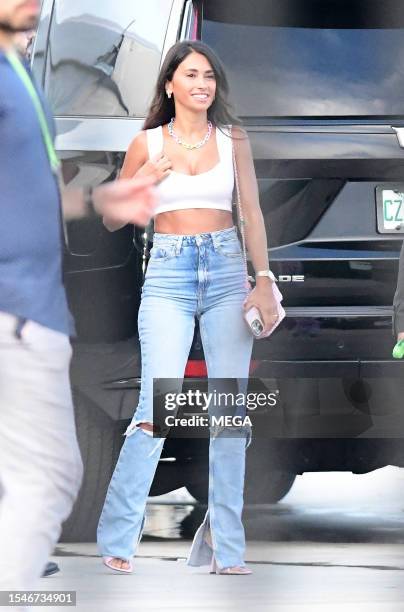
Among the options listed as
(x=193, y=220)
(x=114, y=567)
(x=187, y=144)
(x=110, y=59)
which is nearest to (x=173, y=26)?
(x=110, y=59)

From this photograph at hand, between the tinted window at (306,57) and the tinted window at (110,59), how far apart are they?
20 centimetres

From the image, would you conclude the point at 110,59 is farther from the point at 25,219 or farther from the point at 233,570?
the point at 25,219

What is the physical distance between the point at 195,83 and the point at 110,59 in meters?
0.46

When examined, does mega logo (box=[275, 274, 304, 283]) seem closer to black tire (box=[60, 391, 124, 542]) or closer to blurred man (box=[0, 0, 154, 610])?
black tire (box=[60, 391, 124, 542])

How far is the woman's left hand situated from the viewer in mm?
6438

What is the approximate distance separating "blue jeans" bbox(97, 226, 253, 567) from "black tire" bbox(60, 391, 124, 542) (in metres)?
0.27

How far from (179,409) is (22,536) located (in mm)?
2277

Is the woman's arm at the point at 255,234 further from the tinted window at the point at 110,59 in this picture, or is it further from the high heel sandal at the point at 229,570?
the high heel sandal at the point at 229,570

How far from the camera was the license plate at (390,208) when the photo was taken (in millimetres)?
6711

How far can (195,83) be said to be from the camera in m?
6.57

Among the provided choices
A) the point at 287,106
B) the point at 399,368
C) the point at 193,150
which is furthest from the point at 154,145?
the point at 399,368

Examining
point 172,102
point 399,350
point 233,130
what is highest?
point 172,102

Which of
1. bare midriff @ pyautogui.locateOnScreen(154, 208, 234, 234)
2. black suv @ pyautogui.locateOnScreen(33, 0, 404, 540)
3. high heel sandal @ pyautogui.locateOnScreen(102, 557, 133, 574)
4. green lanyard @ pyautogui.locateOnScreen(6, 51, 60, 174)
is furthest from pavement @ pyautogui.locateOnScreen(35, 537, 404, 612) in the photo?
green lanyard @ pyautogui.locateOnScreen(6, 51, 60, 174)

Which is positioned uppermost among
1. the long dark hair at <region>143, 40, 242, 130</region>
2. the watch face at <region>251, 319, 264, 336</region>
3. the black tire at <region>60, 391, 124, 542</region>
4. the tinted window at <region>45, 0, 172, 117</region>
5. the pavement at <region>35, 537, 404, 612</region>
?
the tinted window at <region>45, 0, 172, 117</region>
